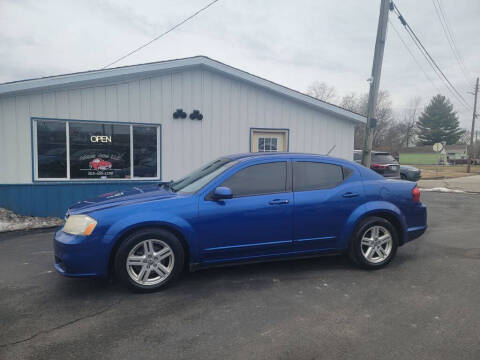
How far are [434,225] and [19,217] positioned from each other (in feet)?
30.5

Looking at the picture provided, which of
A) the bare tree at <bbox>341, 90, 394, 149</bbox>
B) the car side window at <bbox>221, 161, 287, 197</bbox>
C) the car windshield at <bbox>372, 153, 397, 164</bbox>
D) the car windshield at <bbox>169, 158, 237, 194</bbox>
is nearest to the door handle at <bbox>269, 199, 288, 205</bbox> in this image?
the car side window at <bbox>221, 161, 287, 197</bbox>

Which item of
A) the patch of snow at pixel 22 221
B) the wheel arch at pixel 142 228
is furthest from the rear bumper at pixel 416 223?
the patch of snow at pixel 22 221

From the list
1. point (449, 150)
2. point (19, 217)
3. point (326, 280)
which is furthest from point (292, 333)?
point (449, 150)

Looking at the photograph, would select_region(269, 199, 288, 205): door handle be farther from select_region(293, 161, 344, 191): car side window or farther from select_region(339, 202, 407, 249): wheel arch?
select_region(339, 202, 407, 249): wheel arch

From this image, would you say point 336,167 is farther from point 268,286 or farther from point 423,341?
point 423,341

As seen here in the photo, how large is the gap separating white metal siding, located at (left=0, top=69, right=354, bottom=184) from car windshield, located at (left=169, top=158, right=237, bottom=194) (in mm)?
4198

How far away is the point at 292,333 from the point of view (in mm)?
2869

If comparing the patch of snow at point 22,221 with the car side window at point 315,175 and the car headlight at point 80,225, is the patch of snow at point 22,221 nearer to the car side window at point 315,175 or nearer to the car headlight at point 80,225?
the car headlight at point 80,225

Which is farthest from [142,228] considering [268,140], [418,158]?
[418,158]

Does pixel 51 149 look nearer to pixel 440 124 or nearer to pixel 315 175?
pixel 315 175

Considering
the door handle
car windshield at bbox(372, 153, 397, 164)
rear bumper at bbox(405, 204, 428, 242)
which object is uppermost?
car windshield at bbox(372, 153, 397, 164)

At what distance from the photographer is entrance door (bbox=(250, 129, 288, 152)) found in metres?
9.38

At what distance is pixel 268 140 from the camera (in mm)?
9578

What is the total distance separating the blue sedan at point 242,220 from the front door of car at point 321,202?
0.01 meters
